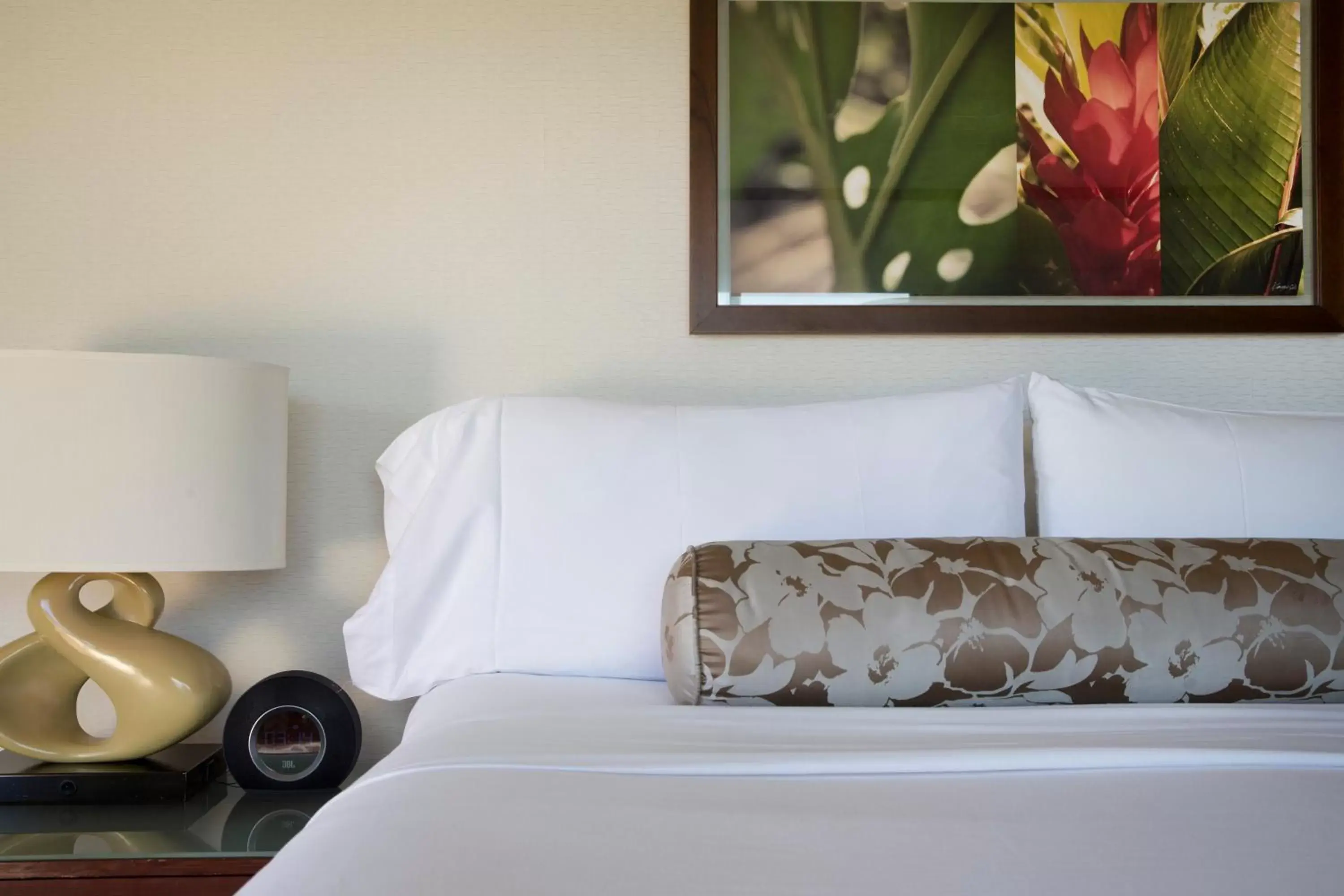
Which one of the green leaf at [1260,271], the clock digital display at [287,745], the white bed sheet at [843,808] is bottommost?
the clock digital display at [287,745]

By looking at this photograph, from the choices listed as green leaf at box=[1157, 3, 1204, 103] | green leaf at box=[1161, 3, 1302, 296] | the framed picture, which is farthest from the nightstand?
green leaf at box=[1157, 3, 1204, 103]

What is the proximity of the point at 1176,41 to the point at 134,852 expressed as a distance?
220 cm

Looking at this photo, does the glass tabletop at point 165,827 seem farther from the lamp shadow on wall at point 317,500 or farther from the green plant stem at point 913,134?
the green plant stem at point 913,134

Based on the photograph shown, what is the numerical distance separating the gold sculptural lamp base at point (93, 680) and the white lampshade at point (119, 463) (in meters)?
0.14

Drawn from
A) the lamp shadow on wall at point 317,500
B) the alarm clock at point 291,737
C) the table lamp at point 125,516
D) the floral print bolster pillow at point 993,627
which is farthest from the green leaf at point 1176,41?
the alarm clock at point 291,737

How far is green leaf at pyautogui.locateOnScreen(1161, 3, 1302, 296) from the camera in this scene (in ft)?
6.49

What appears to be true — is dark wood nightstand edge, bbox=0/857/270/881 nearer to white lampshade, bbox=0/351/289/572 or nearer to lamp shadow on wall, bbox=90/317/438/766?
white lampshade, bbox=0/351/289/572

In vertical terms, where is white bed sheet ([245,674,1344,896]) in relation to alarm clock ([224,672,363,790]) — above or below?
above

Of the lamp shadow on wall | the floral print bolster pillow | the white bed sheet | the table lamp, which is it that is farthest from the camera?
the lamp shadow on wall

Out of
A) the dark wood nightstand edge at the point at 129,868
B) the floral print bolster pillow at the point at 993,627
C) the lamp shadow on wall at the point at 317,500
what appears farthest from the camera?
the lamp shadow on wall at the point at 317,500

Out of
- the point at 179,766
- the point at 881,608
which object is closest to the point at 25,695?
the point at 179,766

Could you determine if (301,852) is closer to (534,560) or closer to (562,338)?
(534,560)

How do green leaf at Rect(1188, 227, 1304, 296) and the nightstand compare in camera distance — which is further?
green leaf at Rect(1188, 227, 1304, 296)

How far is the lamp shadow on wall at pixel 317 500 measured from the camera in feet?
6.19
